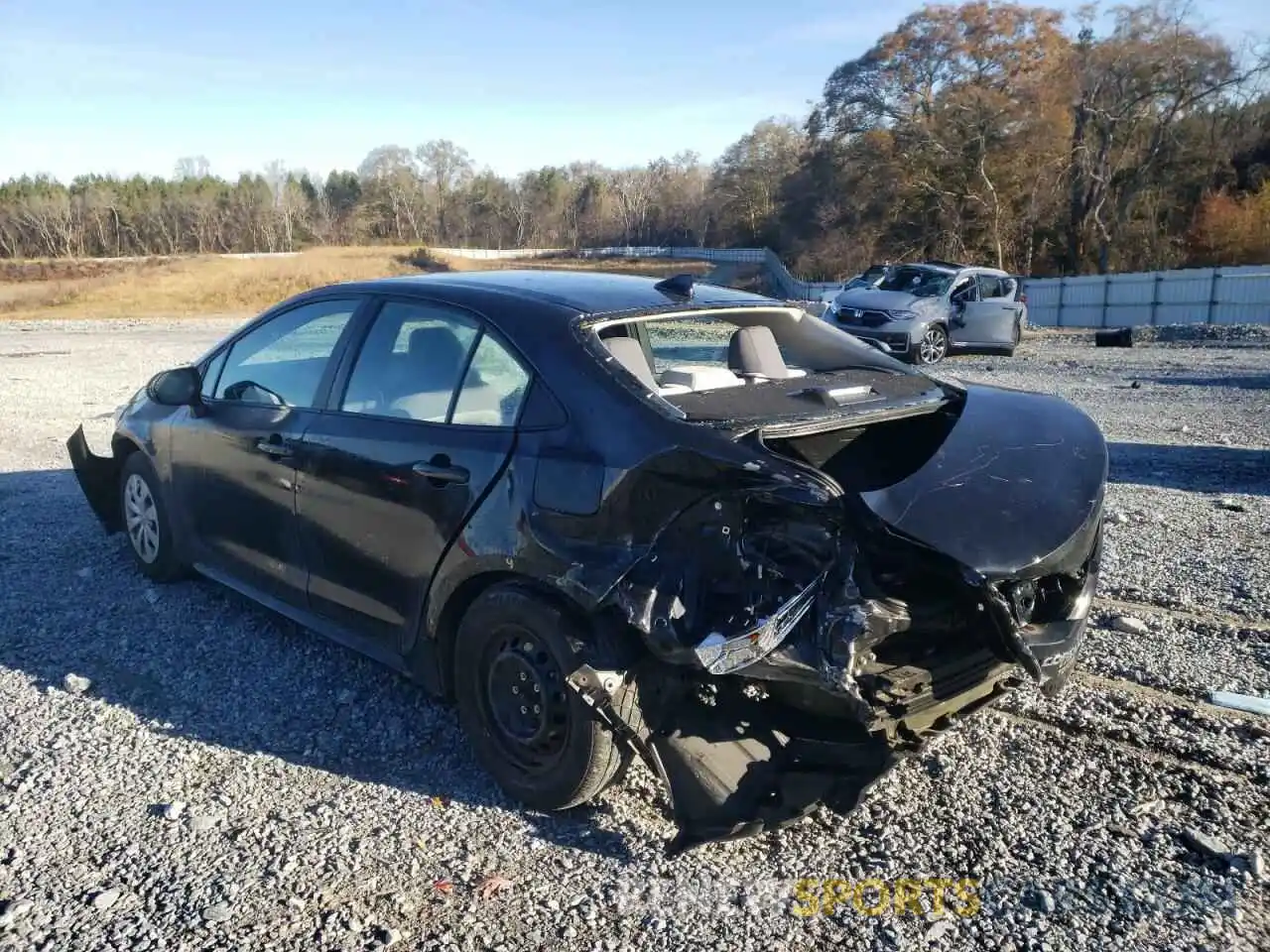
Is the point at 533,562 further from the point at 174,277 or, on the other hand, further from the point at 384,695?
the point at 174,277

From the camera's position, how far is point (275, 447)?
432 centimetres

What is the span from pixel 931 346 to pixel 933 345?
0.07 m

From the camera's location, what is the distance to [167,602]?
5270 mm

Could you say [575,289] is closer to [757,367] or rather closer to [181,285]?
[757,367]

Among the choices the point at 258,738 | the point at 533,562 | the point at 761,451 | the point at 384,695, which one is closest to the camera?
the point at 761,451

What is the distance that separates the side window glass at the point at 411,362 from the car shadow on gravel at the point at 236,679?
1.22m

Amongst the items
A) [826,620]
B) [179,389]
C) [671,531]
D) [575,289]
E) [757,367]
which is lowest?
[826,620]

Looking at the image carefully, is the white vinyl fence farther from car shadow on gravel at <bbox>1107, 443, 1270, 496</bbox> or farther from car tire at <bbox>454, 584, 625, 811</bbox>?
car tire at <bbox>454, 584, 625, 811</bbox>

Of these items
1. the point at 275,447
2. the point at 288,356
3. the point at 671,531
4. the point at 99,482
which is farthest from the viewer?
the point at 99,482

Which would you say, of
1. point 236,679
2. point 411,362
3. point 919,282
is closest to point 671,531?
point 411,362

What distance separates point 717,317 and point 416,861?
2259 mm

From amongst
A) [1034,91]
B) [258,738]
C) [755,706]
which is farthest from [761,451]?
[1034,91]

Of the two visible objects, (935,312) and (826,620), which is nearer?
(826,620)

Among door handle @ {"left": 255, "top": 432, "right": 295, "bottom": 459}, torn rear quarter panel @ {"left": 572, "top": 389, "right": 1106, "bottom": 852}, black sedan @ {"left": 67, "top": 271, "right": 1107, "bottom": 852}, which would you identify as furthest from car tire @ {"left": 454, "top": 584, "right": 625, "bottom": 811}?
door handle @ {"left": 255, "top": 432, "right": 295, "bottom": 459}
